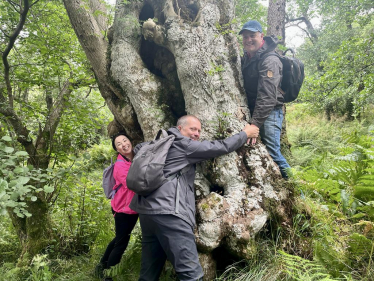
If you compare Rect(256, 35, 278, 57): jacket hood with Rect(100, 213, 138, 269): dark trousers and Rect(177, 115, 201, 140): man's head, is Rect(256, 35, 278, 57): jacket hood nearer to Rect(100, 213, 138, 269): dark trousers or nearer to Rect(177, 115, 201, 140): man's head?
Rect(177, 115, 201, 140): man's head

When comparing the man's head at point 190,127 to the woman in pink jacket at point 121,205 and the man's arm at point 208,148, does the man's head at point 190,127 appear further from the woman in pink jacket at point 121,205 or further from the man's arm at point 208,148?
the woman in pink jacket at point 121,205

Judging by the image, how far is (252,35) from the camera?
3.81 metres

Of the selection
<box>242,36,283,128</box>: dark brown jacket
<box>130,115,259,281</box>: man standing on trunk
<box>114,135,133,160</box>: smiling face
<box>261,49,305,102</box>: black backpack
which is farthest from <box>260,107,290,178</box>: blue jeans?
<box>114,135,133,160</box>: smiling face

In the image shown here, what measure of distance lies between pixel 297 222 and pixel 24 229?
5.61 metres

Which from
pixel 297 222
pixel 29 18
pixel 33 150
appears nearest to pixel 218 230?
pixel 297 222

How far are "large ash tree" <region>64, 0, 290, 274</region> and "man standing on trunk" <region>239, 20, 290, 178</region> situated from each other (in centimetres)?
21

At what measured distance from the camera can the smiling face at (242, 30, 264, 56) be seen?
381 cm

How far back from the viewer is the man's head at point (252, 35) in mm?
3781

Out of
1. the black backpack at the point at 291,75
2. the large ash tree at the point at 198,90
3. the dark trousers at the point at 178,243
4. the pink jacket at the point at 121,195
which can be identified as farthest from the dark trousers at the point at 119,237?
the black backpack at the point at 291,75

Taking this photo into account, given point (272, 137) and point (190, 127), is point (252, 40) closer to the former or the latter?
point (272, 137)

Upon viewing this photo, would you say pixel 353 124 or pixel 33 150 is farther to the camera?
pixel 353 124

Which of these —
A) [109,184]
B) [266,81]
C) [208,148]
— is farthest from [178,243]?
[266,81]

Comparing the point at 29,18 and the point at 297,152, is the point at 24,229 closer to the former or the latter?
the point at 29,18

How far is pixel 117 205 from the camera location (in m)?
3.66
